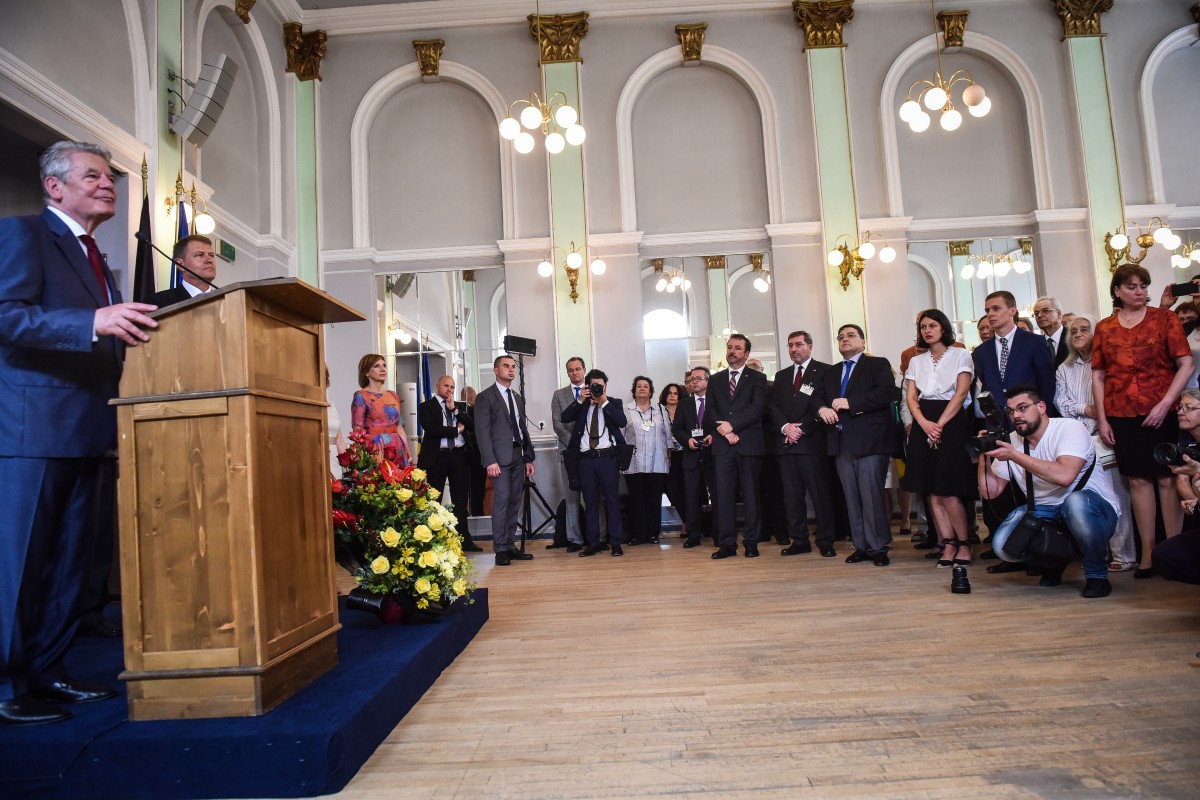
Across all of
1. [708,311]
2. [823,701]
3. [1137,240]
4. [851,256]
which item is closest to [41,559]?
[823,701]

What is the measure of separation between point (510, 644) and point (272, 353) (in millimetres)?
1542

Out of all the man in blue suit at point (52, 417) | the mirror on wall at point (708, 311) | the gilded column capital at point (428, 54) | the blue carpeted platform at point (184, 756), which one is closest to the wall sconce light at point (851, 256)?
the mirror on wall at point (708, 311)

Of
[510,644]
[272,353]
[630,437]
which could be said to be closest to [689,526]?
[630,437]

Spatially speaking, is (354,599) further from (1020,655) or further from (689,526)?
(689,526)

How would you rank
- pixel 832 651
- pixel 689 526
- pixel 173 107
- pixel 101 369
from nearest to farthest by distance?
pixel 101 369 < pixel 832 651 < pixel 173 107 < pixel 689 526

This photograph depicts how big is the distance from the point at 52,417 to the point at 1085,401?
4.56 meters

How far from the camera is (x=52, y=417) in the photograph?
1.82m

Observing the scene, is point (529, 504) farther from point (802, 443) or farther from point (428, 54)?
point (428, 54)

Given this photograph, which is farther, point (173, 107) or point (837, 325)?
point (837, 325)

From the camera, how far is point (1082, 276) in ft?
25.1

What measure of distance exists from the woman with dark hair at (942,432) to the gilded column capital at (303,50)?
6338 mm

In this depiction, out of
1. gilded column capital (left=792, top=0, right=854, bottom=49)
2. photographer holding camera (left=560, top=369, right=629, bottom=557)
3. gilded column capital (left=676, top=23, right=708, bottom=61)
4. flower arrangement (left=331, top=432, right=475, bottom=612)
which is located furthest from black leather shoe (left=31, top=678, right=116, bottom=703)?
gilded column capital (left=792, top=0, right=854, bottom=49)

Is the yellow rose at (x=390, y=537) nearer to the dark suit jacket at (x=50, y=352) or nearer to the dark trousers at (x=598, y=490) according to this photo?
the dark suit jacket at (x=50, y=352)

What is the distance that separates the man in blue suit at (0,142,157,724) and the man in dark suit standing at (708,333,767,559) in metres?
3.93
